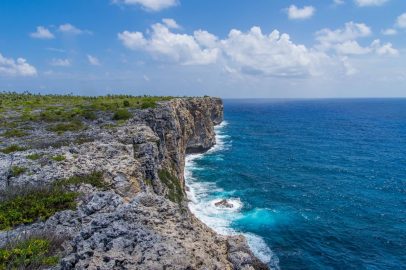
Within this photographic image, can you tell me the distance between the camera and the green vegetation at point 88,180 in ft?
73.6

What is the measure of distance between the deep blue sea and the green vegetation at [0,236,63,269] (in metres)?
32.5

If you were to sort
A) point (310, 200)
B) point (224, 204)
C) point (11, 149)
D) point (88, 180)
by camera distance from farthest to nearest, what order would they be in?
1. point (310, 200)
2. point (224, 204)
3. point (11, 149)
4. point (88, 180)

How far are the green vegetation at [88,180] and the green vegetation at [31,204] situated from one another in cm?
136

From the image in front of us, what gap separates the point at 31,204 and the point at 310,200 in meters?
52.8

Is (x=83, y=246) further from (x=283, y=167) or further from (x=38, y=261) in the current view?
(x=283, y=167)

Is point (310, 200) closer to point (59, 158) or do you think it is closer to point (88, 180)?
point (59, 158)

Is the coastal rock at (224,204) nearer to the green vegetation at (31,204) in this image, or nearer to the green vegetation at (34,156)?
the green vegetation at (34,156)

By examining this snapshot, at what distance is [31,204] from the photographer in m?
19.1

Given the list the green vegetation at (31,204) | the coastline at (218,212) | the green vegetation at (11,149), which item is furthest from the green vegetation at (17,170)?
the coastline at (218,212)

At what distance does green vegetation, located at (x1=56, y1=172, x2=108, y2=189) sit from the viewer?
2242 centimetres

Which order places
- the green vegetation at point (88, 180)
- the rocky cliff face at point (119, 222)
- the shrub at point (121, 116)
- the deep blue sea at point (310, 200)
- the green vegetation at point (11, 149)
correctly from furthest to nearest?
the shrub at point (121, 116)
the deep blue sea at point (310, 200)
the green vegetation at point (11, 149)
the green vegetation at point (88, 180)
the rocky cliff face at point (119, 222)

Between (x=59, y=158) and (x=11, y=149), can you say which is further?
(x=11, y=149)

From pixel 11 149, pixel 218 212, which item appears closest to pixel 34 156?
pixel 11 149

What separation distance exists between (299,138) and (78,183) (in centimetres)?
11195
